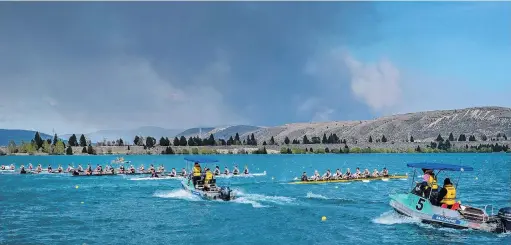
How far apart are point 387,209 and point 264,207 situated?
10677 millimetres

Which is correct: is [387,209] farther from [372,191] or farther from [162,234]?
[162,234]

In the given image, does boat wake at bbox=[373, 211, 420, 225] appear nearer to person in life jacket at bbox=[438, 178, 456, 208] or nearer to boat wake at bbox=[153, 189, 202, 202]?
person in life jacket at bbox=[438, 178, 456, 208]

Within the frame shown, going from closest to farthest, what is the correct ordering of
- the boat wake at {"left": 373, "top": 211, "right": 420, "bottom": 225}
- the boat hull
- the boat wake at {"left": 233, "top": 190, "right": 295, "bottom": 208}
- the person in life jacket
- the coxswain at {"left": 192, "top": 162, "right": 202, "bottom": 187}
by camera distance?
the boat hull < the person in life jacket < the boat wake at {"left": 373, "top": 211, "right": 420, "bottom": 225} < the boat wake at {"left": 233, "top": 190, "right": 295, "bottom": 208} < the coxswain at {"left": 192, "top": 162, "right": 202, "bottom": 187}

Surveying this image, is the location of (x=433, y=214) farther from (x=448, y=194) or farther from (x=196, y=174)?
(x=196, y=174)

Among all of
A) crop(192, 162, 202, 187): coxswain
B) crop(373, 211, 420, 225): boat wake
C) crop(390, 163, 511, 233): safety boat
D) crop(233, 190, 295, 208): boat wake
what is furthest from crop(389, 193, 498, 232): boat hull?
crop(192, 162, 202, 187): coxswain

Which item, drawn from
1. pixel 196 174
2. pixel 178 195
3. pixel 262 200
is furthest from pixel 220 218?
pixel 178 195

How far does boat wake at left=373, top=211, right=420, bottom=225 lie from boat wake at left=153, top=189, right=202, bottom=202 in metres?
18.8

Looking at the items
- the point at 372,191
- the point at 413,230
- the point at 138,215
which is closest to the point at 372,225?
the point at 413,230

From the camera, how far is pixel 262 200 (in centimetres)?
5166

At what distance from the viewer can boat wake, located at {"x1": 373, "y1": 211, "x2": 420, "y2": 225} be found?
38.9 meters

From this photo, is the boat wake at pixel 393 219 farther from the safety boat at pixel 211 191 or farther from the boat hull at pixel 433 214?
the safety boat at pixel 211 191

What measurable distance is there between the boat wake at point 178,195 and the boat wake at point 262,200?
447 cm

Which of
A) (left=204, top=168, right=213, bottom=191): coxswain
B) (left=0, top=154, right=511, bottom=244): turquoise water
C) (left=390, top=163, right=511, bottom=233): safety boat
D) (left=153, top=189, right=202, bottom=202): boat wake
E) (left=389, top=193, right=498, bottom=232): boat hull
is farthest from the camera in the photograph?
(left=153, top=189, right=202, bottom=202): boat wake

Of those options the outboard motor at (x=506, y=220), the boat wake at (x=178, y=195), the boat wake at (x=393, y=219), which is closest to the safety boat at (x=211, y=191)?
the boat wake at (x=178, y=195)
